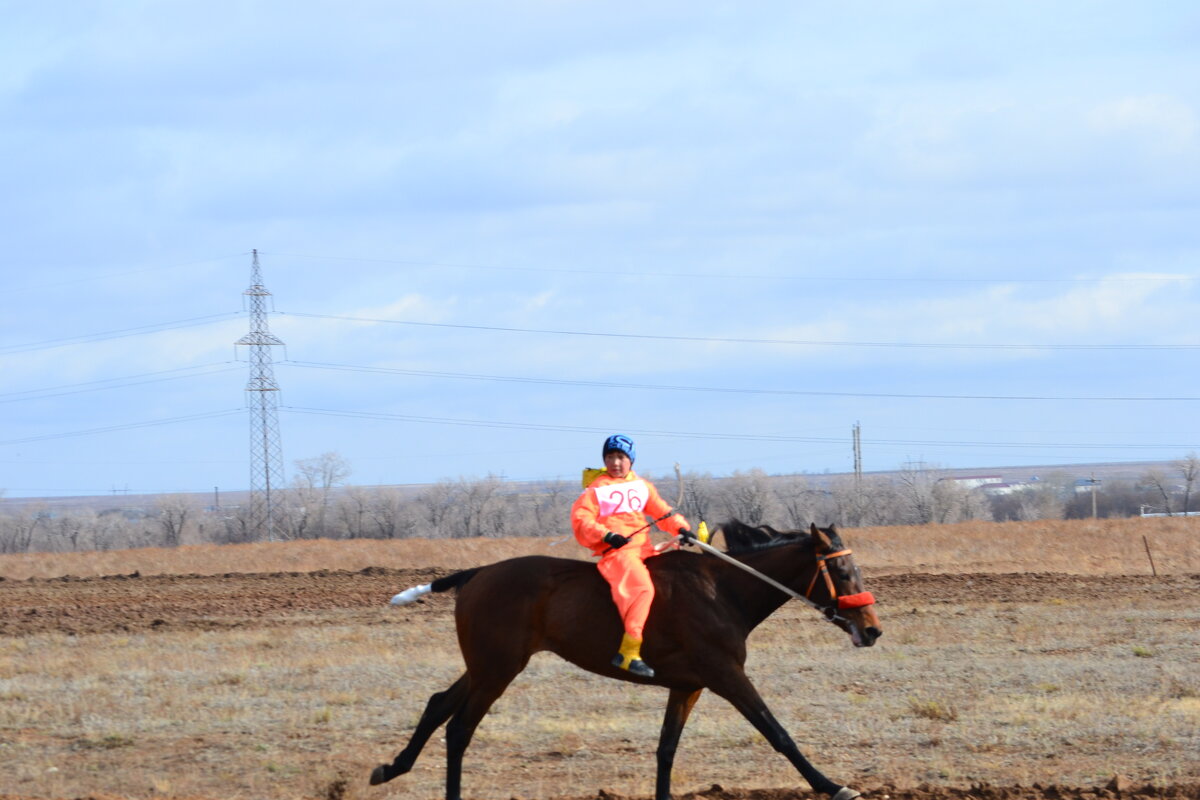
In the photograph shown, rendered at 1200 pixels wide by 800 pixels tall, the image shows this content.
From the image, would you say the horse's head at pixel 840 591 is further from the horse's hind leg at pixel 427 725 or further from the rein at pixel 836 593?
the horse's hind leg at pixel 427 725

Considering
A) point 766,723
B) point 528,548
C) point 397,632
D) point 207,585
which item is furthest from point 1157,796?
point 528,548

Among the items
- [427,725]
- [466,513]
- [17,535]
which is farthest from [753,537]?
[17,535]

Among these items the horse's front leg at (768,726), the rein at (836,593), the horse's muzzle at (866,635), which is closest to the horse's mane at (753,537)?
the rein at (836,593)

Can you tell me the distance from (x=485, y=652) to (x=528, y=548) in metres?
29.9

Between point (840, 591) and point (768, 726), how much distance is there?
108 cm

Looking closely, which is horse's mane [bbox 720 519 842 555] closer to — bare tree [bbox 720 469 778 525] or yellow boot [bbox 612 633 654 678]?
yellow boot [bbox 612 633 654 678]

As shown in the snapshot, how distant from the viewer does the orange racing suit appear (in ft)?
27.7

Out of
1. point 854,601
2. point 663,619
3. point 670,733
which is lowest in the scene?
point 670,733

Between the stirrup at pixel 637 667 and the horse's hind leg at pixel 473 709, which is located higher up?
the stirrup at pixel 637 667

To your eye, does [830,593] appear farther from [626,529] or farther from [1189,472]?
[1189,472]

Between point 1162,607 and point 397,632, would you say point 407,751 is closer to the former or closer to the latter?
point 397,632

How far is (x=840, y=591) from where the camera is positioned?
8422 millimetres

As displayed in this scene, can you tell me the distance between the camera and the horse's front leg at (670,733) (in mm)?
8258

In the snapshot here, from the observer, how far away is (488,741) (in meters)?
11.3
